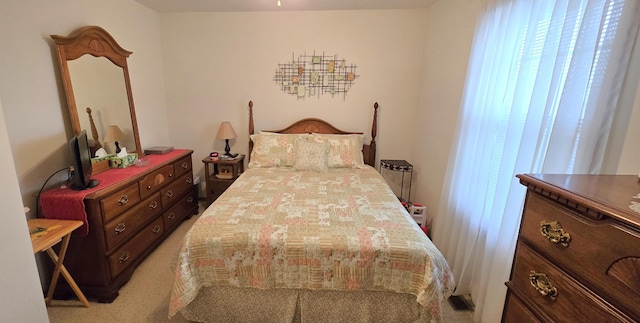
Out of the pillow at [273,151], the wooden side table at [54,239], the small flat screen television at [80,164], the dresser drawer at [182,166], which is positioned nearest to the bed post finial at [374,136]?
the pillow at [273,151]

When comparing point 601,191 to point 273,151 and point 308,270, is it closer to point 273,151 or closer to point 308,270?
point 308,270

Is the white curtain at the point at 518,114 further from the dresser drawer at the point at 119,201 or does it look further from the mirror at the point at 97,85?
the mirror at the point at 97,85

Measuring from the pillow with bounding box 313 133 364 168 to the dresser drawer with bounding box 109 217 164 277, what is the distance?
5.80 feet

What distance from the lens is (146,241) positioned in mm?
2305

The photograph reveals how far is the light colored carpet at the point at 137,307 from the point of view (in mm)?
1753

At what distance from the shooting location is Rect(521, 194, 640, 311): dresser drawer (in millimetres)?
558

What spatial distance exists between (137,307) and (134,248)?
48 cm

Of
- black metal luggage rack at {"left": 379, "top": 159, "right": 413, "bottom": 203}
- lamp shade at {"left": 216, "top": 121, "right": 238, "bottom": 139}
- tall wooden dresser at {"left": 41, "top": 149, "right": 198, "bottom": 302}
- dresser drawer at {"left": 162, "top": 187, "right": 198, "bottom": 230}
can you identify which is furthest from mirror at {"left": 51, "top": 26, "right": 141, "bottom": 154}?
black metal luggage rack at {"left": 379, "top": 159, "right": 413, "bottom": 203}

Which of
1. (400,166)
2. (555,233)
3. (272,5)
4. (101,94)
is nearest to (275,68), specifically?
(272,5)

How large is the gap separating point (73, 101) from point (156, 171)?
78 cm

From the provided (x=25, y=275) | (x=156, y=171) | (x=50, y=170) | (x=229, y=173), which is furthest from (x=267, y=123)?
(x=25, y=275)

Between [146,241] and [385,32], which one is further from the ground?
[385,32]

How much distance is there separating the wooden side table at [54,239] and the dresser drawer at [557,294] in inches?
87.3

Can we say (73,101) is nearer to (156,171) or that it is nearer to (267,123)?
(156,171)
